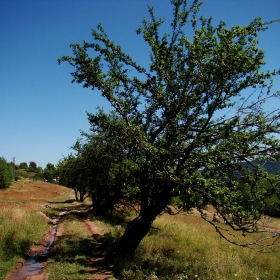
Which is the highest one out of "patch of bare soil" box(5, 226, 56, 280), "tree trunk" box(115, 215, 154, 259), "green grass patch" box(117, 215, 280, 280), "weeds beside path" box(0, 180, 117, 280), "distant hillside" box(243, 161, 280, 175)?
"distant hillside" box(243, 161, 280, 175)

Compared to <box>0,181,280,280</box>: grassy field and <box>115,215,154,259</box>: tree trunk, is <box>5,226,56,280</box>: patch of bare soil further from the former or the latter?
<box>115,215,154,259</box>: tree trunk

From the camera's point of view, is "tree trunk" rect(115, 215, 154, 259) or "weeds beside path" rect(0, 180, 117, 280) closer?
"weeds beside path" rect(0, 180, 117, 280)

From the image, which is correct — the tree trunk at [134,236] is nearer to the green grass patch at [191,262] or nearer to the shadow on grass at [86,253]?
the green grass patch at [191,262]

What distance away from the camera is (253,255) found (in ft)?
46.8

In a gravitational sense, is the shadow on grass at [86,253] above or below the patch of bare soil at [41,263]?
above

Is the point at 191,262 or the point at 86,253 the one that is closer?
the point at 191,262

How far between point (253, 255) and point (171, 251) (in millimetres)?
5108

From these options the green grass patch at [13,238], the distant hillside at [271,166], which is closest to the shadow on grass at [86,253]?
the green grass patch at [13,238]

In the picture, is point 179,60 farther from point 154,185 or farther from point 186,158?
point 154,185

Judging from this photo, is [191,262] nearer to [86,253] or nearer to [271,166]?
[86,253]

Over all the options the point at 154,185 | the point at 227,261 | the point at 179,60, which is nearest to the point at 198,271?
the point at 227,261

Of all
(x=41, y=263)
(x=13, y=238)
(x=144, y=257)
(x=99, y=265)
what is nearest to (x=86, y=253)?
(x=99, y=265)

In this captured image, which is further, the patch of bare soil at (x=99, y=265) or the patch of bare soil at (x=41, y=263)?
the patch of bare soil at (x=99, y=265)

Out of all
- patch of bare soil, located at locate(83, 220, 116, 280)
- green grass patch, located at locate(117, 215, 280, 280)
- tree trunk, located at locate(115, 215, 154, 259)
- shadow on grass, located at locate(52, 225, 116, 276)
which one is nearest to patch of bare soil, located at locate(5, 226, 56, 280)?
shadow on grass, located at locate(52, 225, 116, 276)
